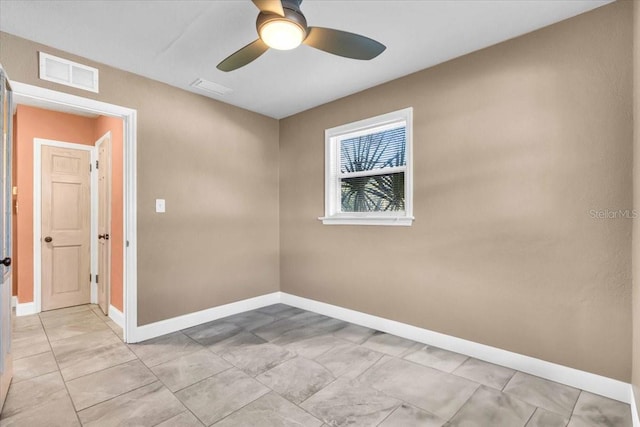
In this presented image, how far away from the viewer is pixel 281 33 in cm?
176

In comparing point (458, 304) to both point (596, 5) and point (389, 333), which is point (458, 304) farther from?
point (596, 5)

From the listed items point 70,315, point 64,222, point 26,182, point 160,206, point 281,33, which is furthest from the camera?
point 64,222

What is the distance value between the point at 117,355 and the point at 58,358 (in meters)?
0.46

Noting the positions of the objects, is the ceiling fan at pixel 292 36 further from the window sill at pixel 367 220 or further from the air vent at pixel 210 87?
the window sill at pixel 367 220

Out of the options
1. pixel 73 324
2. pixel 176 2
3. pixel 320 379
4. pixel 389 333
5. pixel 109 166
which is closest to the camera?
pixel 176 2

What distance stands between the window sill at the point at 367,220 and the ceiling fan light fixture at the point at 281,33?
1.86 meters

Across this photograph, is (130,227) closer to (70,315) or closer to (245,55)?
(70,315)

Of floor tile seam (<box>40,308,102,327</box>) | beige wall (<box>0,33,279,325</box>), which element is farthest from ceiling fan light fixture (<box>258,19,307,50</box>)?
floor tile seam (<box>40,308,102,327</box>)

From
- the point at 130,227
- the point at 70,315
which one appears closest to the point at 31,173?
the point at 70,315

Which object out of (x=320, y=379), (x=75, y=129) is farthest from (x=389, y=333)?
(x=75, y=129)

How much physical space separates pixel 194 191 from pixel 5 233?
1624mm

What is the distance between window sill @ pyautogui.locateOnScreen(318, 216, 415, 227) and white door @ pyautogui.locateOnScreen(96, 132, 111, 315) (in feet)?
8.52

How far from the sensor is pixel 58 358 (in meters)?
2.62

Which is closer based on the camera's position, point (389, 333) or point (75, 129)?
point (389, 333)
